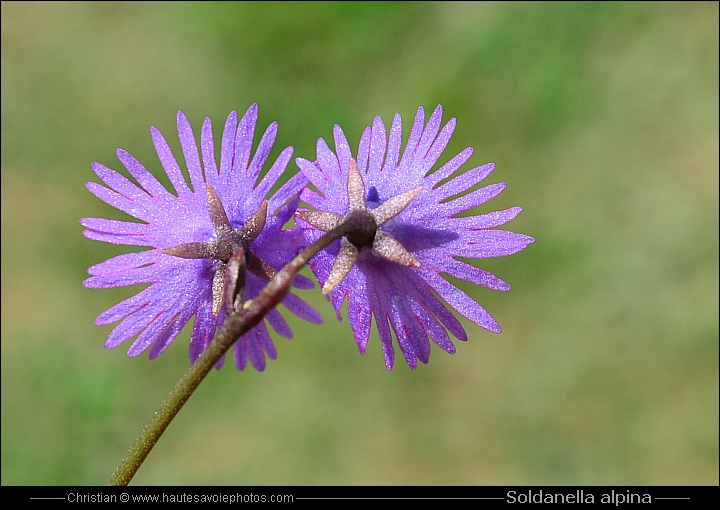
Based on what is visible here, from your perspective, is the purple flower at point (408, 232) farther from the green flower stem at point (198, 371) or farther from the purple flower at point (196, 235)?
the green flower stem at point (198, 371)

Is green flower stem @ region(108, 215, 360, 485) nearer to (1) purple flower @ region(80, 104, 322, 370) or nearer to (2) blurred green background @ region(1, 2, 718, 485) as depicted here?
(1) purple flower @ region(80, 104, 322, 370)

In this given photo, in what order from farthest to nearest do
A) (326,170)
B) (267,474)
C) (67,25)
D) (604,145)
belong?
(67,25) < (604,145) < (267,474) < (326,170)

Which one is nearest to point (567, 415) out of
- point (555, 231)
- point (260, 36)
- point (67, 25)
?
point (555, 231)

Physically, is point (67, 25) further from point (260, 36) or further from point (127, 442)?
point (127, 442)

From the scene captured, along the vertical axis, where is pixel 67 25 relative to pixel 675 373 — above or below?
above

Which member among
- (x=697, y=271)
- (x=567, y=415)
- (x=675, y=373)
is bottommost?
(x=567, y=415)

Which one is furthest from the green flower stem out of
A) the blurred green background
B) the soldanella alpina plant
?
the blurred green background

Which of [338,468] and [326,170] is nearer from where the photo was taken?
[326,170]

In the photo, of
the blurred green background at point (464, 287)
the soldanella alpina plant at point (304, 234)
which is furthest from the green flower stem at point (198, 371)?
the blurred green background at point (464, 287)
